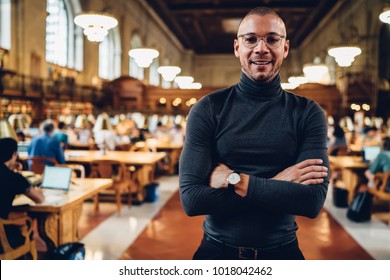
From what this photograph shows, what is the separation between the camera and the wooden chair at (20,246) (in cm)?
300

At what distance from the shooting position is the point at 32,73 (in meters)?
11.2

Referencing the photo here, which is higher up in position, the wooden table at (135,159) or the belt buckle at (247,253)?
the belt buckle at (247,253)

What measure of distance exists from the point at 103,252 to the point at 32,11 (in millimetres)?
8603

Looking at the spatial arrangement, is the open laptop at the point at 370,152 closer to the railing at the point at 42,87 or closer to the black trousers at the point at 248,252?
the black trousers at the point at 248,252

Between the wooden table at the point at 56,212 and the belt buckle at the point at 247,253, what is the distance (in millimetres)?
2277

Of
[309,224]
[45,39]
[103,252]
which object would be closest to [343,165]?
[309,224]

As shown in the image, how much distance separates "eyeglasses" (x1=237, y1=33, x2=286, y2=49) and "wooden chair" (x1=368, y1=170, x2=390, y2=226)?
4.52 m

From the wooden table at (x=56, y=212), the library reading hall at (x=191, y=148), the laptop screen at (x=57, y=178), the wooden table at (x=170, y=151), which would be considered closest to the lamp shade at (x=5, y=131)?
the library reading hall at (x=191, y=148)

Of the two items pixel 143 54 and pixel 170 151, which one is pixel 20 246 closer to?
pixel 143 54

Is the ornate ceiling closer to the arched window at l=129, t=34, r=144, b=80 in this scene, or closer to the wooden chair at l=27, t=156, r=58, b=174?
the arched window at l=129, t=34, r=144, b=80

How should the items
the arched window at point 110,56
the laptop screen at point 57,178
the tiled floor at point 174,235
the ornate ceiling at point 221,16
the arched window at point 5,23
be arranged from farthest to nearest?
the arched window at point 110,56, the ornate ceiling at point 221,16, the arched window at point 5,23, the tiled floor at point 174,235, the laptop screen at point 57,178

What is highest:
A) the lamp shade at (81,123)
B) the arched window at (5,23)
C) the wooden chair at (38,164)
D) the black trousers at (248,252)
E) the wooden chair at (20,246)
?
the arched window at (5,23)

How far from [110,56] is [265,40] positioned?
652 inches

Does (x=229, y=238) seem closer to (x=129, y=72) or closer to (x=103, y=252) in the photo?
(x=103, y=252)
